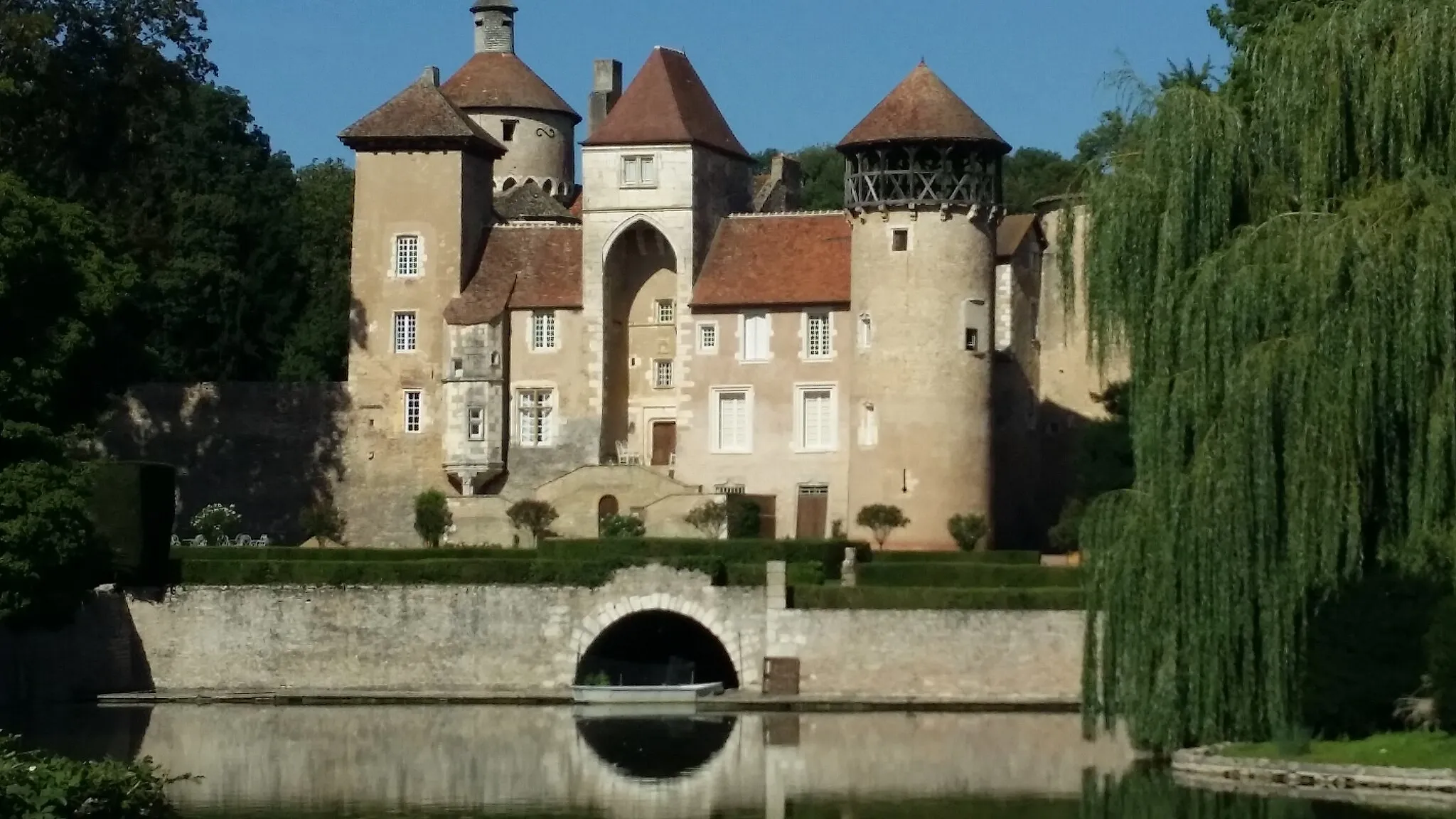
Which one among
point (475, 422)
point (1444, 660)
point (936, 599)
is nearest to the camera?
point (1444, 660)

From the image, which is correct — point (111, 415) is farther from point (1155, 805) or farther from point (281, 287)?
point (1155, 805)

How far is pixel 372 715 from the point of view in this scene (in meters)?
40.2

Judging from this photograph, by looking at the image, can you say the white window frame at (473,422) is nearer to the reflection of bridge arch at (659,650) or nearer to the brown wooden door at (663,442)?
the brown wooden door at (663,442)

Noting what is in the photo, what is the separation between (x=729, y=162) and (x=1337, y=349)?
30031 millimetres

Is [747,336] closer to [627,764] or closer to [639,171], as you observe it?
[639,171]

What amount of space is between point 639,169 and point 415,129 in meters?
4.64

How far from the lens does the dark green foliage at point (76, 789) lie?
79.2ft

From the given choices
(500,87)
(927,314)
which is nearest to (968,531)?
(927,314)

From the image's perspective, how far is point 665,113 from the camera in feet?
182

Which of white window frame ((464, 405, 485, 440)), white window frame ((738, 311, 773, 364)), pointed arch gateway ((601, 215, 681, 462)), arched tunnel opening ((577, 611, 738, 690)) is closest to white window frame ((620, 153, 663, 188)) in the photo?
pointed arch gateway ((601, 215, 681, 462))

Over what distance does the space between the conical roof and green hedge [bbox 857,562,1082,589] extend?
978 cm

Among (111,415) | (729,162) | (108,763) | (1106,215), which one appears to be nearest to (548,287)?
(729,162)

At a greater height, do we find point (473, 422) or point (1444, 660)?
point (473, 422)

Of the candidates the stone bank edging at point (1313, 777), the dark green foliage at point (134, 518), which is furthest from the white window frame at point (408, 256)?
the stone bank edging at point (1313, 777)
